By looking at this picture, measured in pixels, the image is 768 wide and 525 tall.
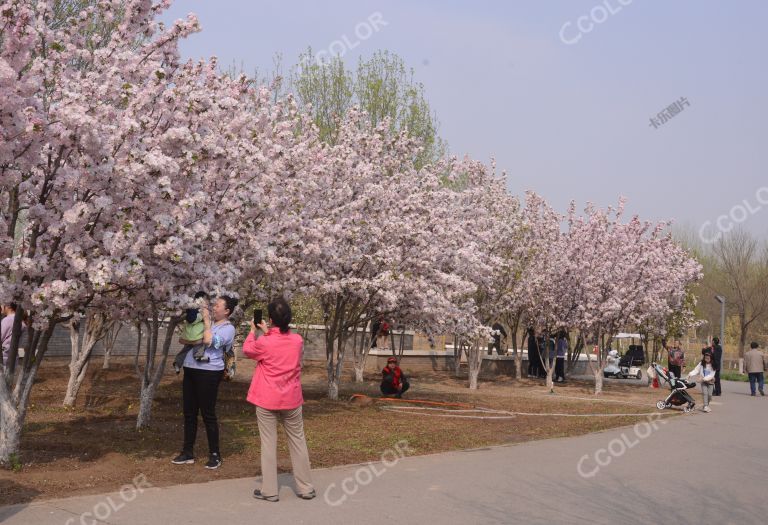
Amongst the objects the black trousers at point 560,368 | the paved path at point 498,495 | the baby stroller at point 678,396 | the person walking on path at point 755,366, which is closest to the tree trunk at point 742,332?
the black trousers at point 560,368

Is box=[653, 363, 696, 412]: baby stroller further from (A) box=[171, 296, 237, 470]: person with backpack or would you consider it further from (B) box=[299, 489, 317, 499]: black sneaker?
(B) box=[299, 489, 317, 499]: black sneaker

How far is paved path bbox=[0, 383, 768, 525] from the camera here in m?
7.31

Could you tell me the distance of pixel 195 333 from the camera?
9.87 metres

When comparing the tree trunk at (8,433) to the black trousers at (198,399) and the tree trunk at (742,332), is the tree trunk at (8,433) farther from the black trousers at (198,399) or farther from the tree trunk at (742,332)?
the tree trunk at (742,332)

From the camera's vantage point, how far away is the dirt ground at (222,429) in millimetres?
8898

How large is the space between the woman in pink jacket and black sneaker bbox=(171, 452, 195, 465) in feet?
5.49

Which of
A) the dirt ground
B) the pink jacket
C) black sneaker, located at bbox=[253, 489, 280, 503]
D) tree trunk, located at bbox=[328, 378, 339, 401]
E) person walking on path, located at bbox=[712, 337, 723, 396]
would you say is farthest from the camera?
person walking on path, located at bbox=[712, 337, 723, 396]

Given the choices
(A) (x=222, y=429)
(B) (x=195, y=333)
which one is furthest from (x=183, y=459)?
(A) (x=222, y=429)

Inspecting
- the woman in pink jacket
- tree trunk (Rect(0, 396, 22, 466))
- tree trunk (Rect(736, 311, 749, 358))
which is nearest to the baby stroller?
the woman in pink jacket

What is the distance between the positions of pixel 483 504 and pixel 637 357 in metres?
31.3

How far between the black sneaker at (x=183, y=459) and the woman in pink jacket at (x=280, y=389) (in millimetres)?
1673

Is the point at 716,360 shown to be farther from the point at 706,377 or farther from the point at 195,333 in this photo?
the point at 195,333

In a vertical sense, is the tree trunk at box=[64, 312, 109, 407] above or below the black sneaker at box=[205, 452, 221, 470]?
above

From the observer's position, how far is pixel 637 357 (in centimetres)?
3797
